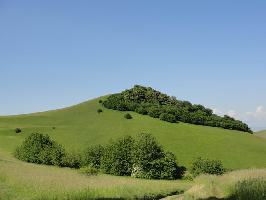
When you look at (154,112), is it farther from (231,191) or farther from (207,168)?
(231,191)

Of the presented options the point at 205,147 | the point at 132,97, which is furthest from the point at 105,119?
the point at 205,147

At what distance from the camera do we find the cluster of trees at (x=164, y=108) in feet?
358

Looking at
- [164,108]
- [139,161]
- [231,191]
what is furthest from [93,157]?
[164,108]

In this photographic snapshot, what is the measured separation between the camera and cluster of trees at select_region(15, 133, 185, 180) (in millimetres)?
63312

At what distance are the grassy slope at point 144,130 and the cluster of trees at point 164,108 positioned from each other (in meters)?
2.80

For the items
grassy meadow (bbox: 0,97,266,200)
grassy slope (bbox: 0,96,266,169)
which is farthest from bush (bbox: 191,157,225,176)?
grassy slope (bbox: 0,96,266,169)

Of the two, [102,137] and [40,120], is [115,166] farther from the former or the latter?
[40,120]

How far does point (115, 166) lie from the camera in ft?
210

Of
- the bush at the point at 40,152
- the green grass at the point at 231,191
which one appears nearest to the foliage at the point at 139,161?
the bush at the point at 40,152

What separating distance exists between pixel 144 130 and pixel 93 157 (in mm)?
31761

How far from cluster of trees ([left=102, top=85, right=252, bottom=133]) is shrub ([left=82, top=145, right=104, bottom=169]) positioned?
3922cm

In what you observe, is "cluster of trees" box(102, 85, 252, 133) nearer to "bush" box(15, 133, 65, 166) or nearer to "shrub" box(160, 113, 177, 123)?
"shrub" box(160, 113, 177, 123)

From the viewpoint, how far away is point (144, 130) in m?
98.4

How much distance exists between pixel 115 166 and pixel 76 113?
207 ft
